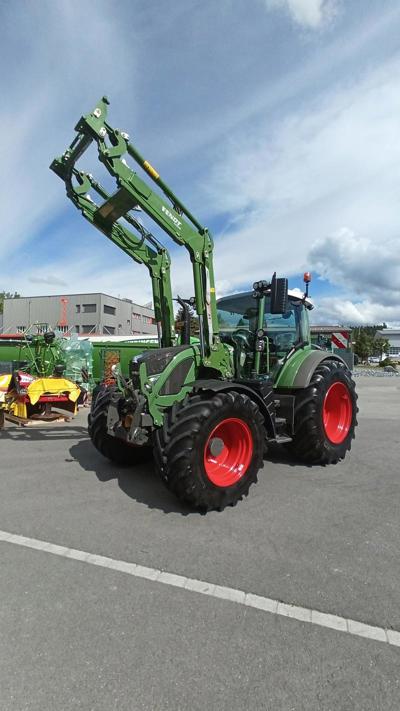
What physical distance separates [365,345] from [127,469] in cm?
6069

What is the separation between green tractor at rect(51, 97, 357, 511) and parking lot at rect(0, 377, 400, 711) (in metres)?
0.57

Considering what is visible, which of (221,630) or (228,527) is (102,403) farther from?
(221,630)

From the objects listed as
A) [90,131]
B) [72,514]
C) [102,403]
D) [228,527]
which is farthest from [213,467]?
[90,131]

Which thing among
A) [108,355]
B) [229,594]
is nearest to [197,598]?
[229,594]

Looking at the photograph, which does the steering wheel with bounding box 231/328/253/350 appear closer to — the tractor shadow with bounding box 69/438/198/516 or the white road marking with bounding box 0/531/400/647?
the tractor shadow with bounding box 69/438/198/516

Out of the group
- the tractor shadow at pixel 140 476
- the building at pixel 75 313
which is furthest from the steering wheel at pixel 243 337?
the building at pixel 75 313

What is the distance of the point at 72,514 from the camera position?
162 inches

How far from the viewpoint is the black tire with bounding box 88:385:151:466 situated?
5391 millimetres

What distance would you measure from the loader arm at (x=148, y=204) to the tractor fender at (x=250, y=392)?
61cm

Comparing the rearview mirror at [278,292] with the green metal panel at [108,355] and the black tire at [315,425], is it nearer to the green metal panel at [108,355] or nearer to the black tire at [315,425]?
the black tire at [315,425]

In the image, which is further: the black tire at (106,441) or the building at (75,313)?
the building at (75,313)

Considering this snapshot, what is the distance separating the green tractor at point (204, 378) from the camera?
4.12 metres

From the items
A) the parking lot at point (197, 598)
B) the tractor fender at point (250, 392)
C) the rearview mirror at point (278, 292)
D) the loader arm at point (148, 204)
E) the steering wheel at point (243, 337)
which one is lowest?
the parking lot at point (197, 598)

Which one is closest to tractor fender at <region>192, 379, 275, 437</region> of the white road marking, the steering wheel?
the steering wheel
